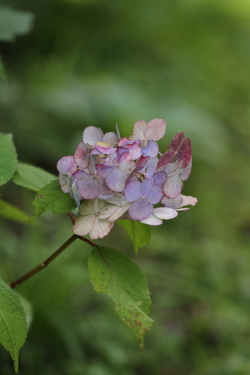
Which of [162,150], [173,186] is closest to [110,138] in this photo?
[173,186]

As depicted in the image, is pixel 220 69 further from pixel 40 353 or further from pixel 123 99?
pixel 40 353

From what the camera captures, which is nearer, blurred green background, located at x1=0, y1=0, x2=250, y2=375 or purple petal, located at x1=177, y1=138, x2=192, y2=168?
purple petal, located at x1=177, y1=138, x2=192, y2=168

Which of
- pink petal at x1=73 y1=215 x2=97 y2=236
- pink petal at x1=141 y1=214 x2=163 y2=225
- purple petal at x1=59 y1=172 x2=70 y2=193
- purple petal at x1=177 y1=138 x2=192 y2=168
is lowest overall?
pink petal at x1=73 y1=215 x2=97 y2=236

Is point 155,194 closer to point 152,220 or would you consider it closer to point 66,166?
point 152,220

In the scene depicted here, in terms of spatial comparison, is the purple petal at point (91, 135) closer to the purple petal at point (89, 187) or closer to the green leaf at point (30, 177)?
the purple petal at point (89, 187)

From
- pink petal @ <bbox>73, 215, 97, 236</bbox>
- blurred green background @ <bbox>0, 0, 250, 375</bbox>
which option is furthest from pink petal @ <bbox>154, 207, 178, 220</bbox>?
blurred green background @ <bbox>0, 0, 250, 375</bbox>

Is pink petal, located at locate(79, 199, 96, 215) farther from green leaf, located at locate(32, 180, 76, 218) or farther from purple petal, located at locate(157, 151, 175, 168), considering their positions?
purple petal, located at locate(157, 151, 175, 168)

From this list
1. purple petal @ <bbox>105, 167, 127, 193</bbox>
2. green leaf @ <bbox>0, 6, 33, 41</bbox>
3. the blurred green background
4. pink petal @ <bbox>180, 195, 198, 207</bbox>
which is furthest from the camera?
the blurred green background

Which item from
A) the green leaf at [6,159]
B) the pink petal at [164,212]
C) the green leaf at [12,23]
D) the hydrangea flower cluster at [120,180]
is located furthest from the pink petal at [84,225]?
the green leaf at [12,23]
